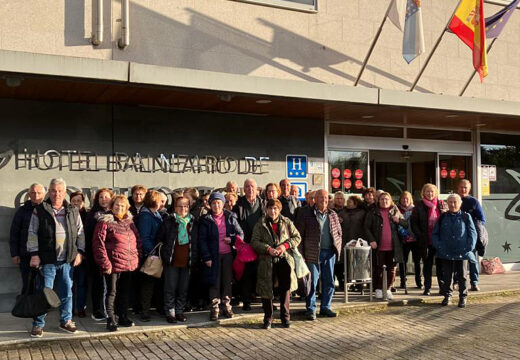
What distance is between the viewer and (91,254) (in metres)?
8.00

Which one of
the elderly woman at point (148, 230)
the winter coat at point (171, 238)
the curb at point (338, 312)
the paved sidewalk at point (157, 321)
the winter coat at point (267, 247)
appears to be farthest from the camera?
the elderly woman at point (148, 230)

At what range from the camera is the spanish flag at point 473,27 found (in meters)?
10.4

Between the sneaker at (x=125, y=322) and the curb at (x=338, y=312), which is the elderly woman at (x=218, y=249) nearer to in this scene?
the curb at (x=338, y=312)

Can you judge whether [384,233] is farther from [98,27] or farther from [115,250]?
[98,27]

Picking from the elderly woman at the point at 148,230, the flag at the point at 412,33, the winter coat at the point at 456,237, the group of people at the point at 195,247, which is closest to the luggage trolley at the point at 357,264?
the group of people at the point at 195,247

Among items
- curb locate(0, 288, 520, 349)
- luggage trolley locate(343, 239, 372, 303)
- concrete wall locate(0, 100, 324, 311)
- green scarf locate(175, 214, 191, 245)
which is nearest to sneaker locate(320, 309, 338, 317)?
curb locate(0, 288, 520, 349)

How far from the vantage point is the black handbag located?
6457mm

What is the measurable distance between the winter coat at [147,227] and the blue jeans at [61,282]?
1001 millimetres

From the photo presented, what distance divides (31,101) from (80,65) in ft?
6.29

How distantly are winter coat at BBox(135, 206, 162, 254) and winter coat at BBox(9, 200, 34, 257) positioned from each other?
1383 millimetres

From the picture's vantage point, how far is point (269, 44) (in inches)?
401

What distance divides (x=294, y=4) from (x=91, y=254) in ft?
18.8

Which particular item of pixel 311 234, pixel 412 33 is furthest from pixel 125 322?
pixel 412 33

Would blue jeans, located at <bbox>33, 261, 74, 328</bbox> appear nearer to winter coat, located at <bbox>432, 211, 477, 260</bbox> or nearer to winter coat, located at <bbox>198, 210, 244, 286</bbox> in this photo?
winter coat, located at <bbox>198, 210, 244, 286</bbox>
